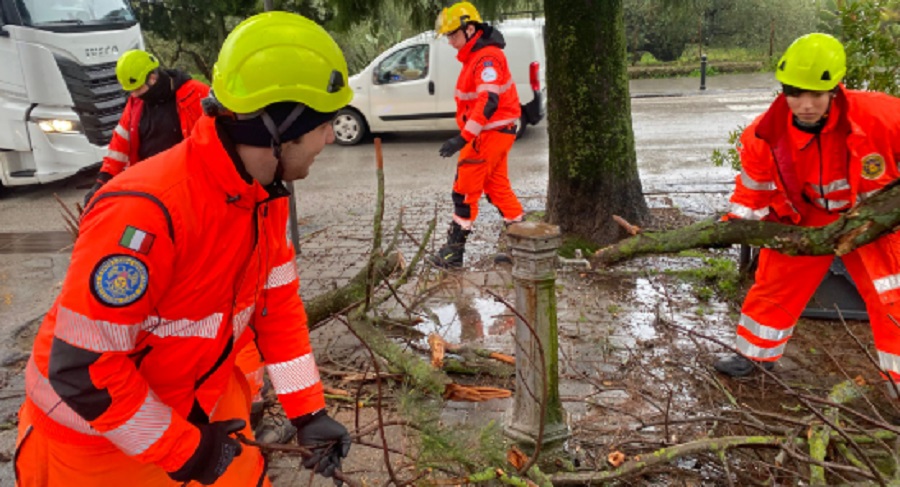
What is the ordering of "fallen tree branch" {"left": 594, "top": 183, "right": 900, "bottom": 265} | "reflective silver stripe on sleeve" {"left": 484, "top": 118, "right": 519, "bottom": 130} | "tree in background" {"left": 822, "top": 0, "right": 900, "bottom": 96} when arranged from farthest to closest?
"reflective silver stripe on sleeve" {"left": 484, "top": 118, "right": 519, "bottom": 130} < "tree in background" {"left": 822, "top": 0, "right": 900, "bottom": 96} < "fallen tree branch" {"left": 594, "top": 183, "right": 900, "bottom": 265}

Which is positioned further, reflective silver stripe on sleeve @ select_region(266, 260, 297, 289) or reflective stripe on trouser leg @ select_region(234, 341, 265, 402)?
reflective stripe on trouser leg @ select_region(234, 341, 265, 402)

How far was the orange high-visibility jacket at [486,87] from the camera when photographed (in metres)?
5.53

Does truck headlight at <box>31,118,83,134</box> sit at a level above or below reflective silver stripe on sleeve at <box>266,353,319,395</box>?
above

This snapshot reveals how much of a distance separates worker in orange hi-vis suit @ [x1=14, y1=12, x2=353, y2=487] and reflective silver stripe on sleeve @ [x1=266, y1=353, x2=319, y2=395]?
23 cm

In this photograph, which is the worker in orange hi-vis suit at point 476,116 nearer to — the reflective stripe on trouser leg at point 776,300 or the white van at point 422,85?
the reflective stripe on trouser leg at point 776,300

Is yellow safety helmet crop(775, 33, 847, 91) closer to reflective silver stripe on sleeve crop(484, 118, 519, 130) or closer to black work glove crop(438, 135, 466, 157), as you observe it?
reflective silver stripe on sleeve crop(484, 118, 519, 130)

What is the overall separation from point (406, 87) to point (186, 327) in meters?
10.4

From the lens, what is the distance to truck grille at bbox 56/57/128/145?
8.68 meters

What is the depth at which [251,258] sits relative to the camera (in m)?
1.93

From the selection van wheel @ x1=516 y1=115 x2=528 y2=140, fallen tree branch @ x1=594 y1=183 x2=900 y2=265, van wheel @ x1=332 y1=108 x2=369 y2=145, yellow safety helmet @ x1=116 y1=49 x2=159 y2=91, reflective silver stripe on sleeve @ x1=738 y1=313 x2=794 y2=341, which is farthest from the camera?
van wheel @ x1=332 y1=108 x2=369 y2=145

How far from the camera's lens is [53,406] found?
1.69 metres

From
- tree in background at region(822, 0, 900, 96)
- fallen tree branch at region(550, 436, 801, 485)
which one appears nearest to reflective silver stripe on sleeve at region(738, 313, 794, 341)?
fallen tree branch at region(550, 436, 801, 485)

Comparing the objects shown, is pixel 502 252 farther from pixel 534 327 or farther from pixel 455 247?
pixel 534 327

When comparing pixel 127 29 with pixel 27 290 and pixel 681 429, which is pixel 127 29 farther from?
pixel 681 429
